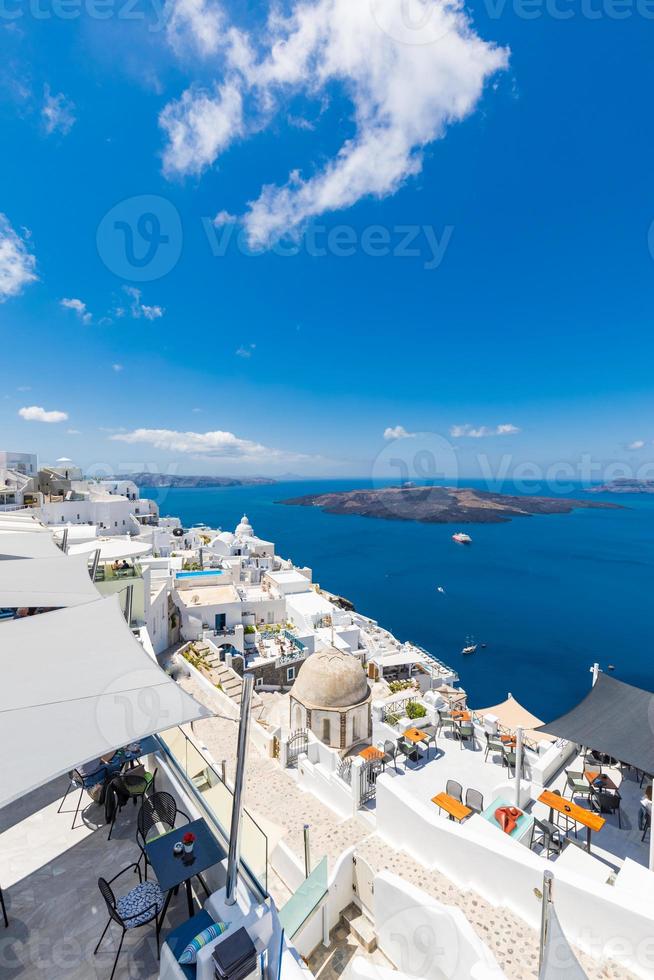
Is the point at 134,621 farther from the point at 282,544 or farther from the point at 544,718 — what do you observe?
the point at 282,544

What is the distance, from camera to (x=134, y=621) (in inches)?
613

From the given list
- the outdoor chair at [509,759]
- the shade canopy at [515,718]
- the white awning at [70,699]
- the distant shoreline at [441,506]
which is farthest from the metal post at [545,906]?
the distant shoreline at [441,506]

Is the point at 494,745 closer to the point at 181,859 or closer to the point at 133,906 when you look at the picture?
the point at 181,859

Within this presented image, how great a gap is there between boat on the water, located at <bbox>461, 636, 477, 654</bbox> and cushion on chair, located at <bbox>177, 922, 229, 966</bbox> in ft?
130

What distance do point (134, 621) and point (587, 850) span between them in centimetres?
1438

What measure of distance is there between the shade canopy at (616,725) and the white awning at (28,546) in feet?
38.4

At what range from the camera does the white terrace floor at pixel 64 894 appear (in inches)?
149

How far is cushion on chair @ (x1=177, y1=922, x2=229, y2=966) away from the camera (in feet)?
11.0

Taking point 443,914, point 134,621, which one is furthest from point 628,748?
point 134,621

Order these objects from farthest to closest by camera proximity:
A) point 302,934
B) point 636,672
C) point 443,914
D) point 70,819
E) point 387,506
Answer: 1. point 387,506
2. point 636,672
3. point 302,934
4. point 443,914
5. point 70,819

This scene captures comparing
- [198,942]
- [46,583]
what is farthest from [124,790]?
[46,583]

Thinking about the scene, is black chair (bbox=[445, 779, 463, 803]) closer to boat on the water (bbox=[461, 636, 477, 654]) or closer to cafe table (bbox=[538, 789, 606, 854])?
cafe table (bbox=[538, 789, 606, 854])

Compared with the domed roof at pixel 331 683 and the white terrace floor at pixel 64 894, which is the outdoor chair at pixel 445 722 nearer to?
the domed roof at pixel 331 683

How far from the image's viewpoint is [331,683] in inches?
513
